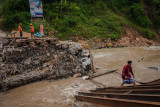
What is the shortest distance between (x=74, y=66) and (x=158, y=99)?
18.7 ft

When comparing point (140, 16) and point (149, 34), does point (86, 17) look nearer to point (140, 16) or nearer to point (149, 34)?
point (140, 16)

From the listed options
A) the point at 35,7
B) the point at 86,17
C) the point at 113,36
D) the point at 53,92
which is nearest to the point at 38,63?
the point at 53,92

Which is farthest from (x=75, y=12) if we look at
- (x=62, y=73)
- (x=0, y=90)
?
(x=0, y=90)

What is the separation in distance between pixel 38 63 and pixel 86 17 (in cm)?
1826

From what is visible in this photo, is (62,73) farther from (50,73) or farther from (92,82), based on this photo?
(92,82)

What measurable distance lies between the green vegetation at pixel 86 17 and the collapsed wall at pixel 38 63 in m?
9.91

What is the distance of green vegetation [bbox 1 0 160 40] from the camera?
17.3 metres

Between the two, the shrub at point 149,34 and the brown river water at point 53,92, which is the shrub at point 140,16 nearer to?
the shrub at point 149,34

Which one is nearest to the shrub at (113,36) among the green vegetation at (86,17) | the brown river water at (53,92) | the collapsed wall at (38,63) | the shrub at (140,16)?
the green vegetation at (86,17)

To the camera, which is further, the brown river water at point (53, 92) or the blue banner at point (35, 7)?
the blue banner at point (35, 7)

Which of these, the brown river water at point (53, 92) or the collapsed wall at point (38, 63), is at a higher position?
the collapsed wall at point (38, 63)

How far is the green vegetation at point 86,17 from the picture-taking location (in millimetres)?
17266

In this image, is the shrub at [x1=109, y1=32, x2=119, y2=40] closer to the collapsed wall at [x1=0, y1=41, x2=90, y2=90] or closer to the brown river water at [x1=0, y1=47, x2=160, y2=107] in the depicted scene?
the collapsed wall at [x1=0, y1=41, x2=90, y2=90]

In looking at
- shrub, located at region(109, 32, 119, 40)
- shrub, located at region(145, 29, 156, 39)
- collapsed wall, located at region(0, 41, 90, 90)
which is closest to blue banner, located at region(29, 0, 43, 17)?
collapsed wall, located at region(0, 41, 90, 90)
